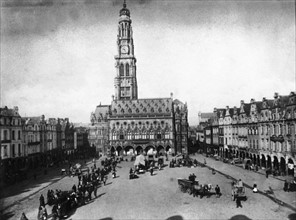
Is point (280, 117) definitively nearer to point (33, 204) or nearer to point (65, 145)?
point (33, 204)

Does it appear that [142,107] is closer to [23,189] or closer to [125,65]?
[125,65]

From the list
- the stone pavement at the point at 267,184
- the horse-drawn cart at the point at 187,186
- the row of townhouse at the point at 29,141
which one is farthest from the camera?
the row of townhouse at the point at 29,141

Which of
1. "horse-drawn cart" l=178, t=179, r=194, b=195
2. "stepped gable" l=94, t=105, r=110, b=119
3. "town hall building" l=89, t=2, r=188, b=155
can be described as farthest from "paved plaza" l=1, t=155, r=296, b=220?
"stepped gable" l=94, t=105, r=110, b=119

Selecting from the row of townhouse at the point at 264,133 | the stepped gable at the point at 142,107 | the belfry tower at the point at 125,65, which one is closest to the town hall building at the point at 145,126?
the stepped gable at the point at 142,107

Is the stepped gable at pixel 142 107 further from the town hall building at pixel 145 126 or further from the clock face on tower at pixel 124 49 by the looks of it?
the clock face on tower at pixel 124 49

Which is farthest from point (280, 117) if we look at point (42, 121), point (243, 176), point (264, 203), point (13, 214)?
point (42, 121)

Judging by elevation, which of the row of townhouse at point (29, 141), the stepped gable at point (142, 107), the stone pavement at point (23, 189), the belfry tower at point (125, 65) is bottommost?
the stone pavement at point (23, 189)

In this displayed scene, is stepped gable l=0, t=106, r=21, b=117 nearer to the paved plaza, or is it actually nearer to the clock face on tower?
the paved plaza
